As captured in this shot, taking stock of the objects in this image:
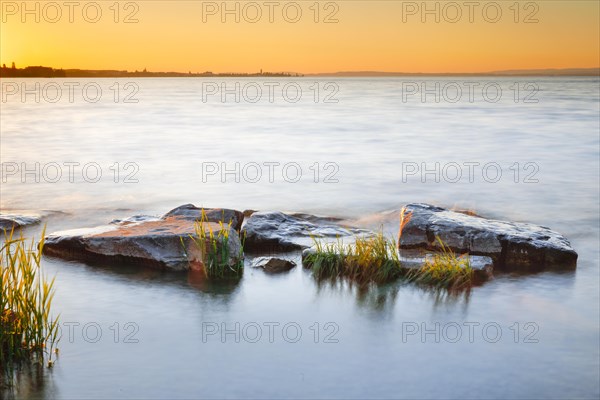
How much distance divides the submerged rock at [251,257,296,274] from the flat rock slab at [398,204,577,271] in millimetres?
1750

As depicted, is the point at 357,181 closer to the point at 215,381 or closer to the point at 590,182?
the point at 590,182

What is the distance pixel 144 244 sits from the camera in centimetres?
948

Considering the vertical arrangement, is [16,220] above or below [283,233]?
above

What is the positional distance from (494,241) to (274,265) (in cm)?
300

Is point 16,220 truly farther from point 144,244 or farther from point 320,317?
point 320,317

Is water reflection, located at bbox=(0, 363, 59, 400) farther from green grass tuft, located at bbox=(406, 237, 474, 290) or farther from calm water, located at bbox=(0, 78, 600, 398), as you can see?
green grass tuft, located at bbox=(406, 237, 474, 290)

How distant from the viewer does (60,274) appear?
30.2 feet

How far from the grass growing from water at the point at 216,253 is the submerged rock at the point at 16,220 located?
13.7 feet

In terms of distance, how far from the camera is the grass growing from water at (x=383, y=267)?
347 inches

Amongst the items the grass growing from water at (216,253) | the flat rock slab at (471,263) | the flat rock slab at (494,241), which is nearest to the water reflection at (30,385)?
the grass growing from water at (216,253)

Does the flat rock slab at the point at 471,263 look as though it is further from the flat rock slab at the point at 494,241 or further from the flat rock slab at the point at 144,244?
the flat rock slab at the point at 144,244

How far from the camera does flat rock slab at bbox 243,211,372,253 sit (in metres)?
10.6

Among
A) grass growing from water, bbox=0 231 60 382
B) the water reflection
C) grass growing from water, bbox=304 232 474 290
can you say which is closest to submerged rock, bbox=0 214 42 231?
grass growing from water, bbox=304 232 474 290

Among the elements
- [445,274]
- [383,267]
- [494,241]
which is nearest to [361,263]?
[383,267]
